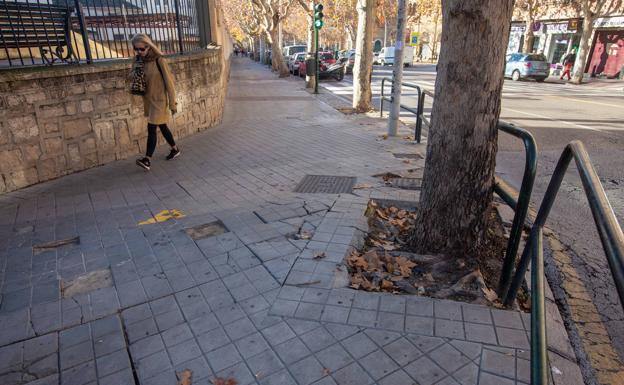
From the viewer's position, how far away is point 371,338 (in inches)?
98.3

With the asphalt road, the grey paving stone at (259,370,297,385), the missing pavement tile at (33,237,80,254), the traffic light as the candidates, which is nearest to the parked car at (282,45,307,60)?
the traffic light

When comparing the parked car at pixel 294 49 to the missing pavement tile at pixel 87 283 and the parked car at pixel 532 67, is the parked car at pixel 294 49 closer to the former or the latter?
the parked car at pixel 532 67

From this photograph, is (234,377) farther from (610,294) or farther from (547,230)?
(547,230)

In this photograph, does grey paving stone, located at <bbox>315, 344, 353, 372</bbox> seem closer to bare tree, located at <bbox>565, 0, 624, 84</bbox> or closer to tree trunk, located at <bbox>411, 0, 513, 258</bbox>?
tree trunk, located at <bbox>411, 0, 513, 258</bbox>

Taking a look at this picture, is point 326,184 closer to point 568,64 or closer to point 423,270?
point 423,270

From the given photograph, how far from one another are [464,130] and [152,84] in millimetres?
4459

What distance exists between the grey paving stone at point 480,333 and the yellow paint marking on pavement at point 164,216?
3.01 metres

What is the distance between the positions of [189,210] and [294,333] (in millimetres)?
2401

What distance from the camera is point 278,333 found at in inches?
100

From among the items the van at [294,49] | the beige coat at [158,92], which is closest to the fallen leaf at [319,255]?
the beige coat at [158,92]

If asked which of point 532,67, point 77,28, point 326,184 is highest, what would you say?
point 77,28

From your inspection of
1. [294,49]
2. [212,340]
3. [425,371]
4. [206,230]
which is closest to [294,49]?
[294,49]

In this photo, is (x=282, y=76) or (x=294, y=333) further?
(x=282, y=76)

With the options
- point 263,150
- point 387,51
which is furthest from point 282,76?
point 263,150
